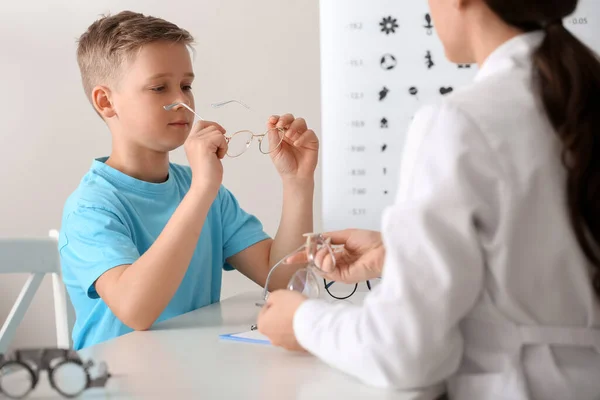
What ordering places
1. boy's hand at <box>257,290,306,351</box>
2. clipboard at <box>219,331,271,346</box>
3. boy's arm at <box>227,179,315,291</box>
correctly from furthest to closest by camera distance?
1. boy's arm at <box>227,179,315,291</box>
2. clipboard at <box>219,331,271,346</box>
3. boy's hand at <box>257,290,306,351</box>

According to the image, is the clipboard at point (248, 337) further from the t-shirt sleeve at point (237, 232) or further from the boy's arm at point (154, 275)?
the t-shirt sleeve at point (237, 232)

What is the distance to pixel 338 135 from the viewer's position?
2.12 m

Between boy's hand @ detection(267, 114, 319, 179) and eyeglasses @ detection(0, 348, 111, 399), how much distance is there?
797 millimetres

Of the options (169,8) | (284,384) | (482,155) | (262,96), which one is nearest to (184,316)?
(284,384)

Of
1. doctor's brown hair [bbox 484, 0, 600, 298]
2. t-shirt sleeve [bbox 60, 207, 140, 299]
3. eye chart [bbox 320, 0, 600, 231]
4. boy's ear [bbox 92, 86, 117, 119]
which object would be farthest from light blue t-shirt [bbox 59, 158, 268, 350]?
doctor's brown hair [bbox 484, 0, 600, 298]

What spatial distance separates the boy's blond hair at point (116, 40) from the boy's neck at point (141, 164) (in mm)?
161

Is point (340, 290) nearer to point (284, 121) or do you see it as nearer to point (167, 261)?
point (284, 121)

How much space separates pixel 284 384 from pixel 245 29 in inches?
64.5

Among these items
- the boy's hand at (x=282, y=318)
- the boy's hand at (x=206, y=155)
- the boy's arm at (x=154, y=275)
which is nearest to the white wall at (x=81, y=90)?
the boy's hand at (x=206, y=155)

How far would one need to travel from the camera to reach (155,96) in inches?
57.3

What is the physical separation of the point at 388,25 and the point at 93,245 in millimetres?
1164

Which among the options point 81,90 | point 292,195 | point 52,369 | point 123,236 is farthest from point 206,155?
point 81,90

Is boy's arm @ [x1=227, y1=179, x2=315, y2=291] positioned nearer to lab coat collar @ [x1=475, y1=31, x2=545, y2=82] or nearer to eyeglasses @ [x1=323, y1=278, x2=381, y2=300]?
eyeglasses @ [x1=323, y1=278, x2=381, y2=300]

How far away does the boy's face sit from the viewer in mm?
1455
